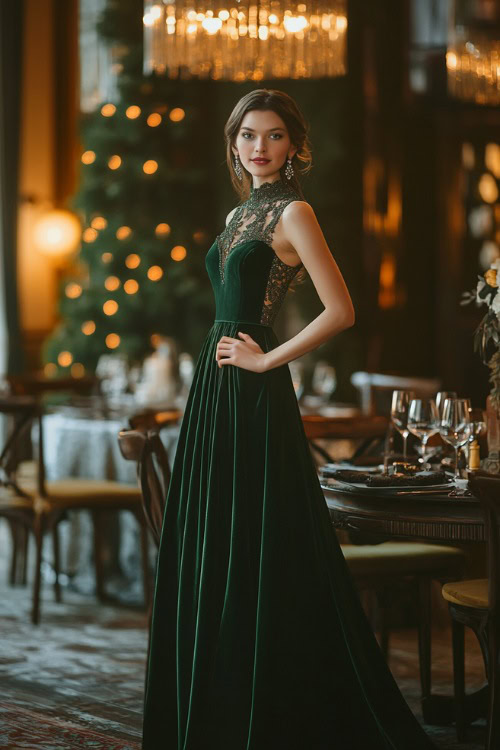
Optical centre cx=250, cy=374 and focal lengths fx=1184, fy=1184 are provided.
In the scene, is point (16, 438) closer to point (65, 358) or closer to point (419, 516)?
point (419, 516)

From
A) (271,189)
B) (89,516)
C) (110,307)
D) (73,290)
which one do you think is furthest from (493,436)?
(73,290)

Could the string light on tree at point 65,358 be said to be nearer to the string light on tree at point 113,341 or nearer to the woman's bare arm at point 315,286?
the string light on tree at point 113,341

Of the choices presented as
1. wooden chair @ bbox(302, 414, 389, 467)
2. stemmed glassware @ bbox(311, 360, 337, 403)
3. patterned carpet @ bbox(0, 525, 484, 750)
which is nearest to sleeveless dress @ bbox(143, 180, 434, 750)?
patterned carpet @ bbox(0, 525, 484, 750)

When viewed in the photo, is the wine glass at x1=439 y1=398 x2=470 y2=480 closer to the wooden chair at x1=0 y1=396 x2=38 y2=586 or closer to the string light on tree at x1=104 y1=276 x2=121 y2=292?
the wooden chair at x1=0 y1=396 x2=38 y2=586

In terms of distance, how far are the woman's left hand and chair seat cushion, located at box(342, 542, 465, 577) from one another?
993 millimetres

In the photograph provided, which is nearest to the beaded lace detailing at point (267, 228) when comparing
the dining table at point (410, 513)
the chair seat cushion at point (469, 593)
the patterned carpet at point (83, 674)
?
the dining table at point (410, 513)

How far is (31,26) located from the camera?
9.10 m

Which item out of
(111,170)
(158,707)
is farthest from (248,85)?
(158,707)

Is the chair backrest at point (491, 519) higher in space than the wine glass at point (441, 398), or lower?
lower

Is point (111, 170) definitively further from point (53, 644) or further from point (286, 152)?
point (286, 152)

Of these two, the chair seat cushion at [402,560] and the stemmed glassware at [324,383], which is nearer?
the chair seat cushion at [402,560]

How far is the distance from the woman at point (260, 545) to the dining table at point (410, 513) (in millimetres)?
123

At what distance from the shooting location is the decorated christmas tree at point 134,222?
761 centimetres

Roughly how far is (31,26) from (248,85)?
216cm
